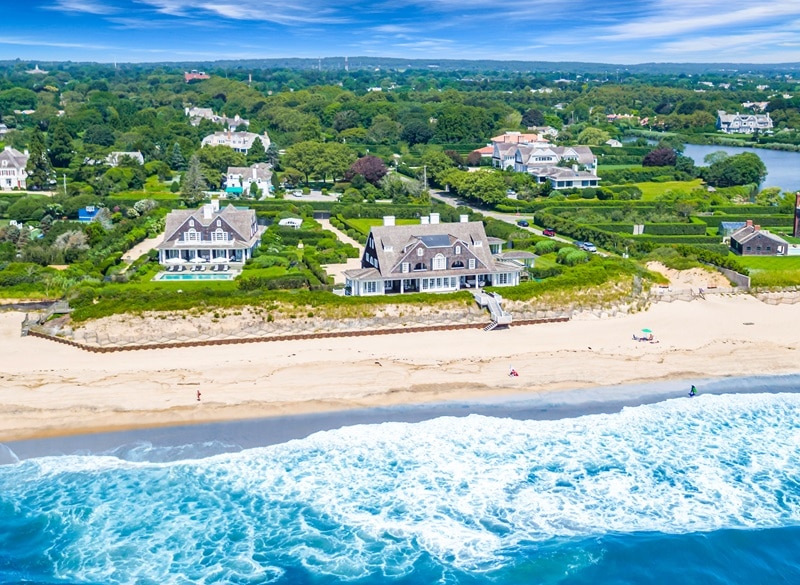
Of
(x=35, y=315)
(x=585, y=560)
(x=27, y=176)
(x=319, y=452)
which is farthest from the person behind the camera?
(x=27, y=176)

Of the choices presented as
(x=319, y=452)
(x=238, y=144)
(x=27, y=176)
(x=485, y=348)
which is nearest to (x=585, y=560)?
(x=319, y=452)

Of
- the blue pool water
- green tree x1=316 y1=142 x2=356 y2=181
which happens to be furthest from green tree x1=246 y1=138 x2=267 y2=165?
the blue pool water

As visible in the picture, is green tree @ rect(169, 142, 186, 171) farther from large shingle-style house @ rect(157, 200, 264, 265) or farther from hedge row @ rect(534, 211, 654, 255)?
hedge row @ rect(534, 211, 654, 255)

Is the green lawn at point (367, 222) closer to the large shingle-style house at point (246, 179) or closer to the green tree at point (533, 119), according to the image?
the large shingle-style house at point (246, 179)

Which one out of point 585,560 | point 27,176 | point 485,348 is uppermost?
point 27,176

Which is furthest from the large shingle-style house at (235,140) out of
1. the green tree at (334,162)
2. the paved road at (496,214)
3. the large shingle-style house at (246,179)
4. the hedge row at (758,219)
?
the hedge row at (758,219)

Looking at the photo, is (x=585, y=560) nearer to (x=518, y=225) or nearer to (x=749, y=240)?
(x=749, y=240)

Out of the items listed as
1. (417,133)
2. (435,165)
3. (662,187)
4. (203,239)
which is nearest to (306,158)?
(435,165)

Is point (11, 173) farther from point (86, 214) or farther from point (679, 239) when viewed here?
point (679, 239)
